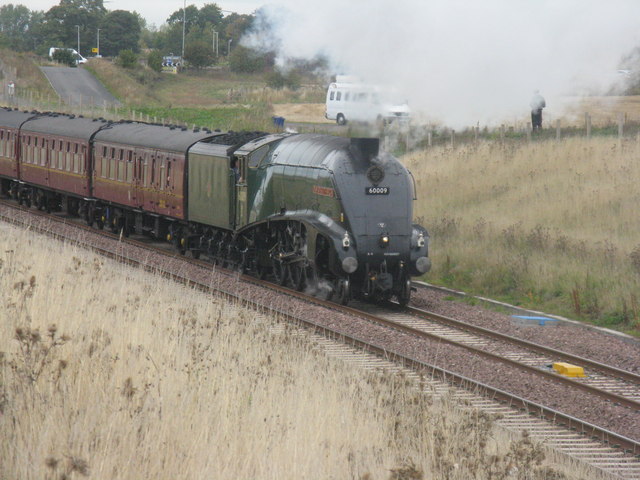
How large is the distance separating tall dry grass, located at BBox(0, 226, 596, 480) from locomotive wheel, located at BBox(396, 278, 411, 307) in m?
5.61

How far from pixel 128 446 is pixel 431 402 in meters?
5.01

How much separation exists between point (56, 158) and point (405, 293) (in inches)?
705

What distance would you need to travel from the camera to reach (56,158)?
106ft

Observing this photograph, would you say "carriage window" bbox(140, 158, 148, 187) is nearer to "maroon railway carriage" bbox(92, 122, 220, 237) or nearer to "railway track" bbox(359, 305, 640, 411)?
"maroon railway carriage" bbox(92, 122, 220, 237)

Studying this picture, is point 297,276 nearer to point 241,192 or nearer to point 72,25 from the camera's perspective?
point 241,192

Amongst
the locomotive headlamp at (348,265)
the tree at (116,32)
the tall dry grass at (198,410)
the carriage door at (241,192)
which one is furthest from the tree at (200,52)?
the tall dry grass at (198,410)

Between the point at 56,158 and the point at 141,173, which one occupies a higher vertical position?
the point at 56,158

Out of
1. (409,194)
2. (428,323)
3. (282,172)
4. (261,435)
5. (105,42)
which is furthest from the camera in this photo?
(105,42)

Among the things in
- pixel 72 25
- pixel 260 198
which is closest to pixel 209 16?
pixel 72 25

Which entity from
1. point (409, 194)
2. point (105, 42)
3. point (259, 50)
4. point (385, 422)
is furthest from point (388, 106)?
point (105, 42)

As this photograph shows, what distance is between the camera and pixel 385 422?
381 inches

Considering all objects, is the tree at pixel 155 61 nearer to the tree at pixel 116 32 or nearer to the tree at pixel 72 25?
the tree at pixel 116 32

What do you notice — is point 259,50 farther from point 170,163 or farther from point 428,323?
point 428,323

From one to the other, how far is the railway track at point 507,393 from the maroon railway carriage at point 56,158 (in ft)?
40.1
